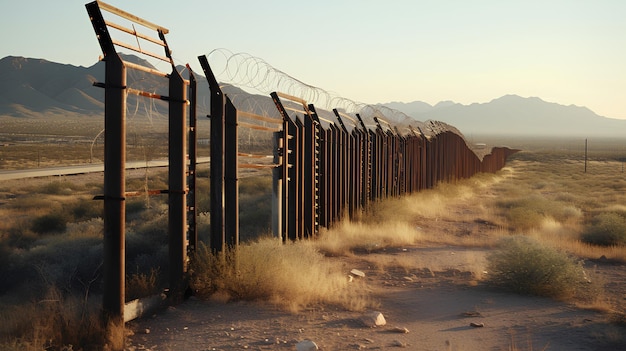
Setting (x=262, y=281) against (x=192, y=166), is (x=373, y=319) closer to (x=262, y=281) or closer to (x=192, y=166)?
(x=262, y=281)

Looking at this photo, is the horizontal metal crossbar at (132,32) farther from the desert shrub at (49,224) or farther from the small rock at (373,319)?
the desert shrub at (49,224)

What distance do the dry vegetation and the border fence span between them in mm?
345

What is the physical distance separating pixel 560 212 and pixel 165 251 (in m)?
11.8

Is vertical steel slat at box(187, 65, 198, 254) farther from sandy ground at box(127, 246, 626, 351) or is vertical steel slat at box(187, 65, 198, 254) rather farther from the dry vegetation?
sandy ground at box(127, 246, 626, 351)

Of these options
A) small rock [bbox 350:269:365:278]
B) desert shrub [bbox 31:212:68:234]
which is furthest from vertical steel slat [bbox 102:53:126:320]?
desert shrub [bbox 31:212:68:234]

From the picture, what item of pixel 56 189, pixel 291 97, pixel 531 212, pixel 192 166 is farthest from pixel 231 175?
pixel 56 189

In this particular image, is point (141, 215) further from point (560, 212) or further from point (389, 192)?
point (560, 212)

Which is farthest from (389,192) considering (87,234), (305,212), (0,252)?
(0,252)

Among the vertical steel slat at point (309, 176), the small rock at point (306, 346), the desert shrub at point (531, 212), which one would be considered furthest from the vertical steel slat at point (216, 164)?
the desert shrub at point (531, 212)

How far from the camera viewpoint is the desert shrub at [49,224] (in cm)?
1667

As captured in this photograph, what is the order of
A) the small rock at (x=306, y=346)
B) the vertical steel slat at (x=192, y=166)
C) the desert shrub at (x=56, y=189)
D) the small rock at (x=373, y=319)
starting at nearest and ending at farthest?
1. the small rock at (x=306, y=346)
2. the small rock at (x=373, y=319)
3. the vertical steel slat at (x=192, y=166)
4. the desert shrub at (x=56, y=189)

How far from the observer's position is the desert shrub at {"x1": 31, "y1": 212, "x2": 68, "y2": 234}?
16672 mm

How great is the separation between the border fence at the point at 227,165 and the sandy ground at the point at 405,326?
0.54 m

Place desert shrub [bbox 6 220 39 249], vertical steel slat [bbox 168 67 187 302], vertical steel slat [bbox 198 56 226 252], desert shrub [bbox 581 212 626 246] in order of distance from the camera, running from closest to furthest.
→ vertical steel slat [bbox 168 67 187 302] < vertical steel slat [bbox 198 56 226 252] < desert shrub [bbox 581 212 626 246] < desert shrub [bbox 6 220 39 249]
